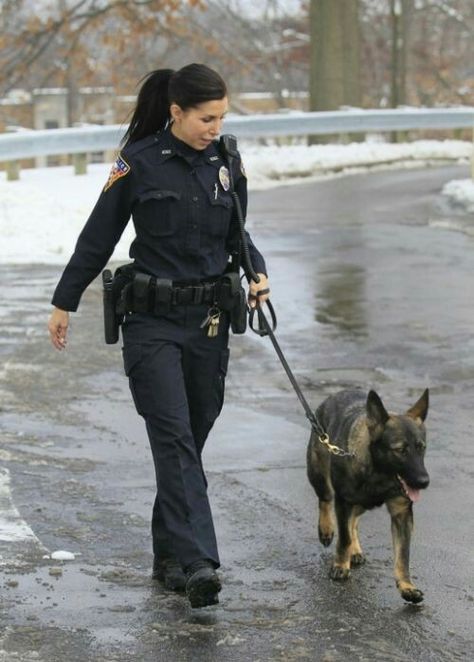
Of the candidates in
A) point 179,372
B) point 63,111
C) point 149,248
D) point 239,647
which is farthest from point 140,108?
point 63,111

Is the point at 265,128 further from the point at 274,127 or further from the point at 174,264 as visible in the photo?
the point at 174,264

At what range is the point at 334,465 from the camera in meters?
6.18

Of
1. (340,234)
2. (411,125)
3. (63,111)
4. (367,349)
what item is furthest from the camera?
(63,111)

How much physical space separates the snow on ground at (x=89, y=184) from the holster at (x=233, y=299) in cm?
961

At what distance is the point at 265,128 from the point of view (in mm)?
28516

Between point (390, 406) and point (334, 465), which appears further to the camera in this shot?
point (390, 406)

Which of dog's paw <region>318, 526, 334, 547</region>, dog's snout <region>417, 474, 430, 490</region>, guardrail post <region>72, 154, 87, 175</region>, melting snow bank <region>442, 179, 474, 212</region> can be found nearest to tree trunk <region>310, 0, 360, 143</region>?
guardrail post <region>72, 154, 87, 175</region>

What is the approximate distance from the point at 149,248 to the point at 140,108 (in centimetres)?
52

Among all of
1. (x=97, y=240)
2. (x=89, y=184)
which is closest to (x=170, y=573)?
(x=97, y=240)

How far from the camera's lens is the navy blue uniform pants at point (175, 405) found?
19.0ft

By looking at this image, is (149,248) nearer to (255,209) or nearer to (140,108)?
(140,108)

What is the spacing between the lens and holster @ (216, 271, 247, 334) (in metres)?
5.91

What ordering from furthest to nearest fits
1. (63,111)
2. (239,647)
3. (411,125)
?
(63,111), (411,125), (239,647)

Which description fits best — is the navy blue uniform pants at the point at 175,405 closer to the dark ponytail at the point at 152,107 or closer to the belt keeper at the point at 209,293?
the belt keeper at the point at 209,293
